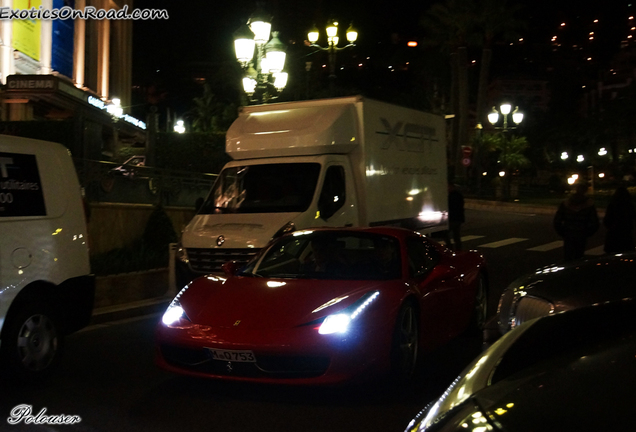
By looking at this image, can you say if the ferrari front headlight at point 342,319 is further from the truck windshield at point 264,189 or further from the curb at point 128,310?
the truck windshield at point 264,189

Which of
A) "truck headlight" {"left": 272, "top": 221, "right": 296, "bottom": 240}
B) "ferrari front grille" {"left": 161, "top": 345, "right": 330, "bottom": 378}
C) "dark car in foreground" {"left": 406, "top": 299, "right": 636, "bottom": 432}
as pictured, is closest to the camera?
"dark car in foreground" {"left": 406, "top": 299, "right": 636, "bottom": 432}

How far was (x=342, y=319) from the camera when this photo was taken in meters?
5.59

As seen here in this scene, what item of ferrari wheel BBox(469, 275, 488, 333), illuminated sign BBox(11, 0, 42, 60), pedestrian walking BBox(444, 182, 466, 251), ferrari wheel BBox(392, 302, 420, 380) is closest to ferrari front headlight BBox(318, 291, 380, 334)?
ferrari wheel BBox(392, 302, 420, 380)

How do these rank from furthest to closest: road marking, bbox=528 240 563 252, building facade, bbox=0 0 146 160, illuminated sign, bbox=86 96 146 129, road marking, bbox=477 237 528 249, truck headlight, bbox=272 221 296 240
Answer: illuminated sign, bbox=86 96 146 129 < building facade, bbox=0 0 146 160 < road marking, bbox=477 237 528 249 < road marking, bbox=528 240 563 252 < truck headlight, bbox=272 221 296 240

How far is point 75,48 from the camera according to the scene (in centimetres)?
4259

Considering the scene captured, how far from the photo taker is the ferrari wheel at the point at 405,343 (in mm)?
5950

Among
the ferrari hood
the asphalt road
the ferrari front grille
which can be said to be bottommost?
the asphalt road

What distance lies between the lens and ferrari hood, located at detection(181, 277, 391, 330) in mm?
5672

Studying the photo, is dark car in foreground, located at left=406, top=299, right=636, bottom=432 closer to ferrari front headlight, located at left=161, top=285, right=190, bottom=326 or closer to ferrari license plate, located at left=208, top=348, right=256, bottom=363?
ferrari license plate, located at left=208, top=348, right=256, bottom=363

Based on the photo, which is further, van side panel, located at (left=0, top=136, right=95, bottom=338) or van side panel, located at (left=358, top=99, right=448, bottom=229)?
van side panel, located at (left=358, top=99, right=448, bottom=229)

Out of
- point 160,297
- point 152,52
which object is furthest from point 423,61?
point 160,297

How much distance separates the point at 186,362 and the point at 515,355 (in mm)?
3189

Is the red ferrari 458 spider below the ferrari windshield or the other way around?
below

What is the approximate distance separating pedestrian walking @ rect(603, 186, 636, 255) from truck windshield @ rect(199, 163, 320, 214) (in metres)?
4.45
